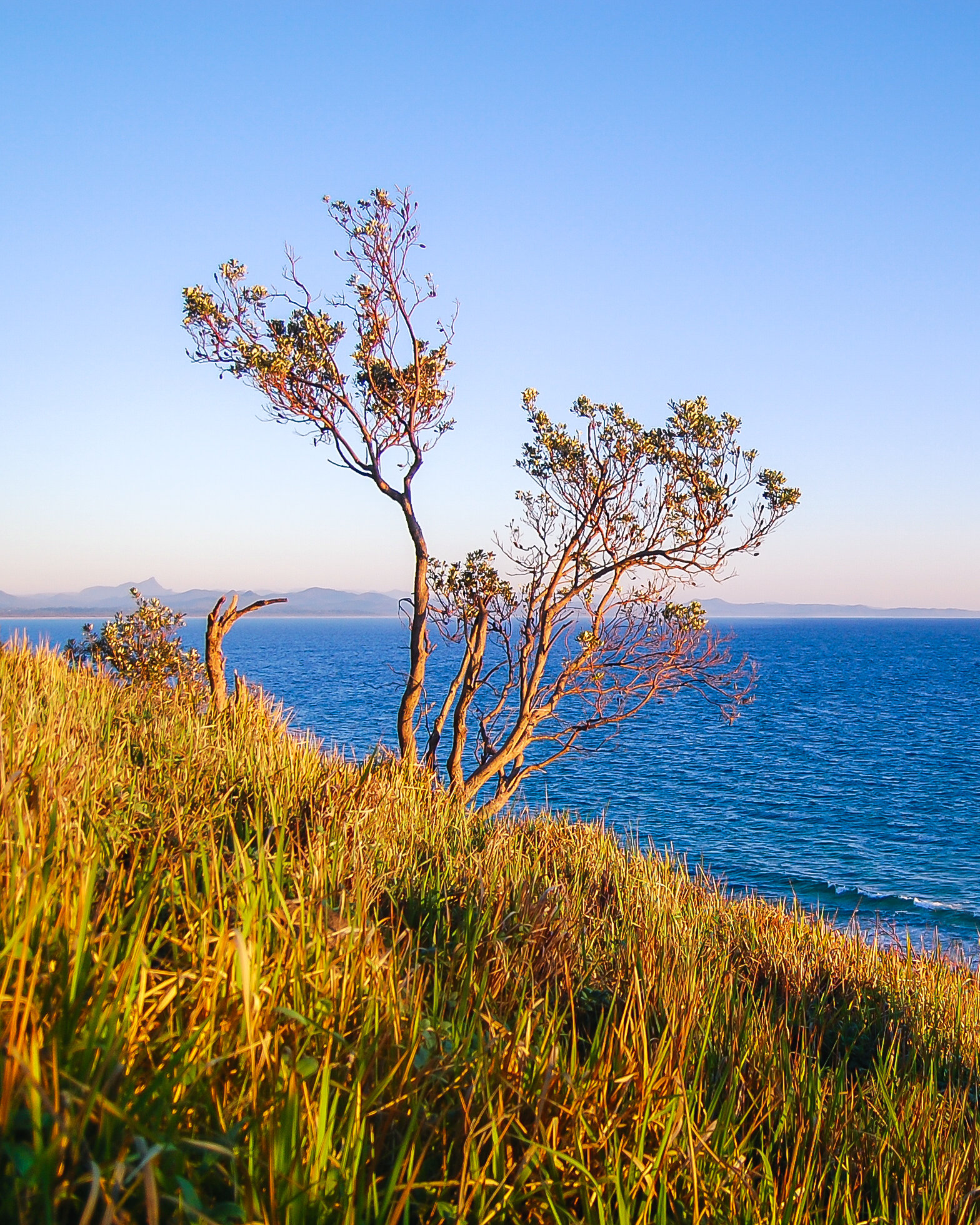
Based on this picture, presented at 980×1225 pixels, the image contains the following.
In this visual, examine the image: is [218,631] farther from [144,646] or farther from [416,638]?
[144,646]

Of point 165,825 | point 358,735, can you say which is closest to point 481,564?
point 165,825

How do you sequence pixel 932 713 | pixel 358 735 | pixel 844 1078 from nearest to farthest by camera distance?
pixel 844 1078 → pixel 358 735 → pixel 932 713

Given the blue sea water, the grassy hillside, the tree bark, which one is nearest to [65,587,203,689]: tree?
the blue sea water

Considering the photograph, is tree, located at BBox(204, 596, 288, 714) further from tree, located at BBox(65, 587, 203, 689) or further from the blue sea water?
tree, located at BBox(65, 587, 203, 689)

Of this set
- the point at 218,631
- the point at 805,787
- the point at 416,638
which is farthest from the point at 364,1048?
the point at 805,787

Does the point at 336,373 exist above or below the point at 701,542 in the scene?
above

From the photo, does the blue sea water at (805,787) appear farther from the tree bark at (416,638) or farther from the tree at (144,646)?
the tree bark at (416,638)

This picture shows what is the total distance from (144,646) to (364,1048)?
1657 cm

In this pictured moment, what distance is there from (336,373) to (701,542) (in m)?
6.63

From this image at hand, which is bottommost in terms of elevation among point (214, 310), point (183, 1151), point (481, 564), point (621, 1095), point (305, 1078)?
point (621, 1095)

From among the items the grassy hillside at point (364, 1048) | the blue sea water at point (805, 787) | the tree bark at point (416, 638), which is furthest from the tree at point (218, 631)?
the grassy hillside at point (364, 1048)

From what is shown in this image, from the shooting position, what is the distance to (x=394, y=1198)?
2152 millimetres

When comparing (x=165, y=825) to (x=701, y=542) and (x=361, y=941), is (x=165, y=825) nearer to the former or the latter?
(x=361, y=941)

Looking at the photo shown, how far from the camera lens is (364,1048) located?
243 centimetres
